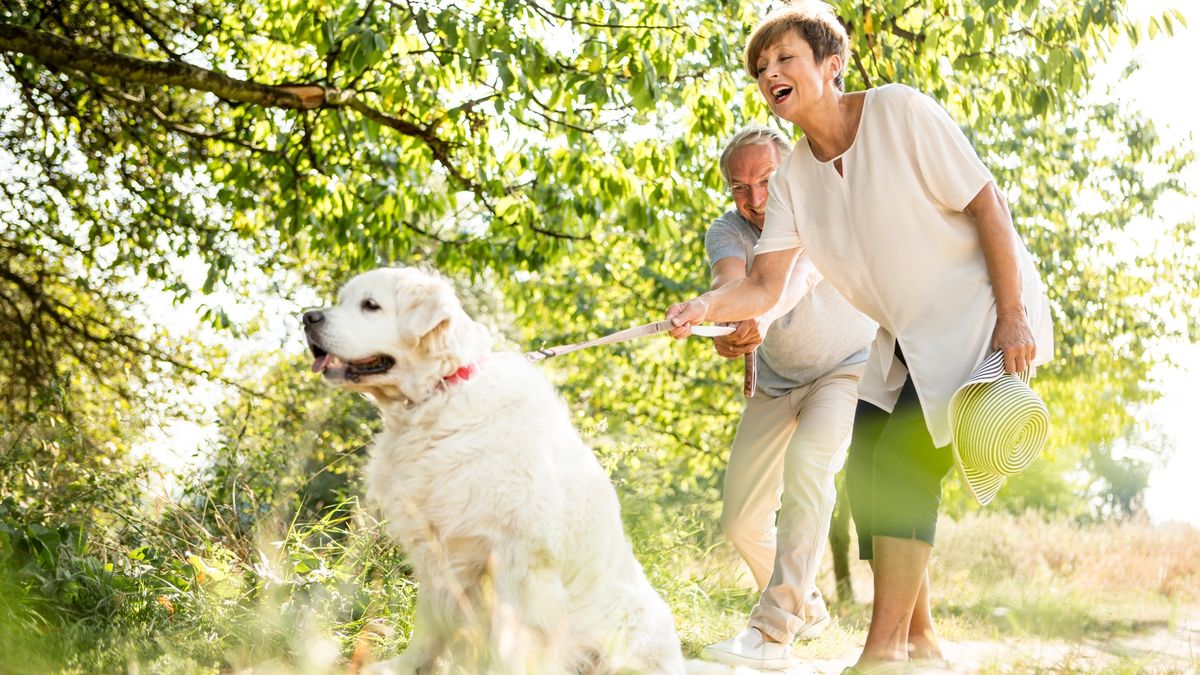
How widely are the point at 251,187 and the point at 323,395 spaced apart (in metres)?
7.64

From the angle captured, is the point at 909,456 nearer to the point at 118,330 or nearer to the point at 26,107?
the point at 26,107

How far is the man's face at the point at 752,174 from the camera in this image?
16.0ft

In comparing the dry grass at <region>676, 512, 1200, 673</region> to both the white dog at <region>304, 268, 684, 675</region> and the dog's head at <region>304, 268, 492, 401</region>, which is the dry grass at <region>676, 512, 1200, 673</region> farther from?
the dog's head at <region>304, 268, 492, 401</region>

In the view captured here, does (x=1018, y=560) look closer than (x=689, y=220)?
Yes

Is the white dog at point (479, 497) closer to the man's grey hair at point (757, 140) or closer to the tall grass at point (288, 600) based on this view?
the tall grass at point (288, 600)

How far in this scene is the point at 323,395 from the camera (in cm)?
1606

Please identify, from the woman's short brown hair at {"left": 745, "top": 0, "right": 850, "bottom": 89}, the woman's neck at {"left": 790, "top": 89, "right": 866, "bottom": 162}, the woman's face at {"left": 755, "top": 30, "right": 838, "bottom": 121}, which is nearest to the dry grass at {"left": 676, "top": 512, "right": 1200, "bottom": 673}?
the woman's neck at {"left": 790, "top": 89, "right": 866, "bottom": 162}

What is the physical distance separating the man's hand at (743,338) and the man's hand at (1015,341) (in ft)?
4.27

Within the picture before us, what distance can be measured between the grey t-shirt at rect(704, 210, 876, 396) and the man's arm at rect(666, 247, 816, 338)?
61 centimetres

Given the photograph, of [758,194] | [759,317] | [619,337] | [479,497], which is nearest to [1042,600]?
[479,497]

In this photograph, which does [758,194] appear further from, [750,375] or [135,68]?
[135,68]

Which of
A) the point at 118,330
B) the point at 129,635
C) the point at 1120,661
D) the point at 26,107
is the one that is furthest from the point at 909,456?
the point at 118,330

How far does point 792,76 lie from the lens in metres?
3.67

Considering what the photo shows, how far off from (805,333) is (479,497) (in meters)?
1.98
